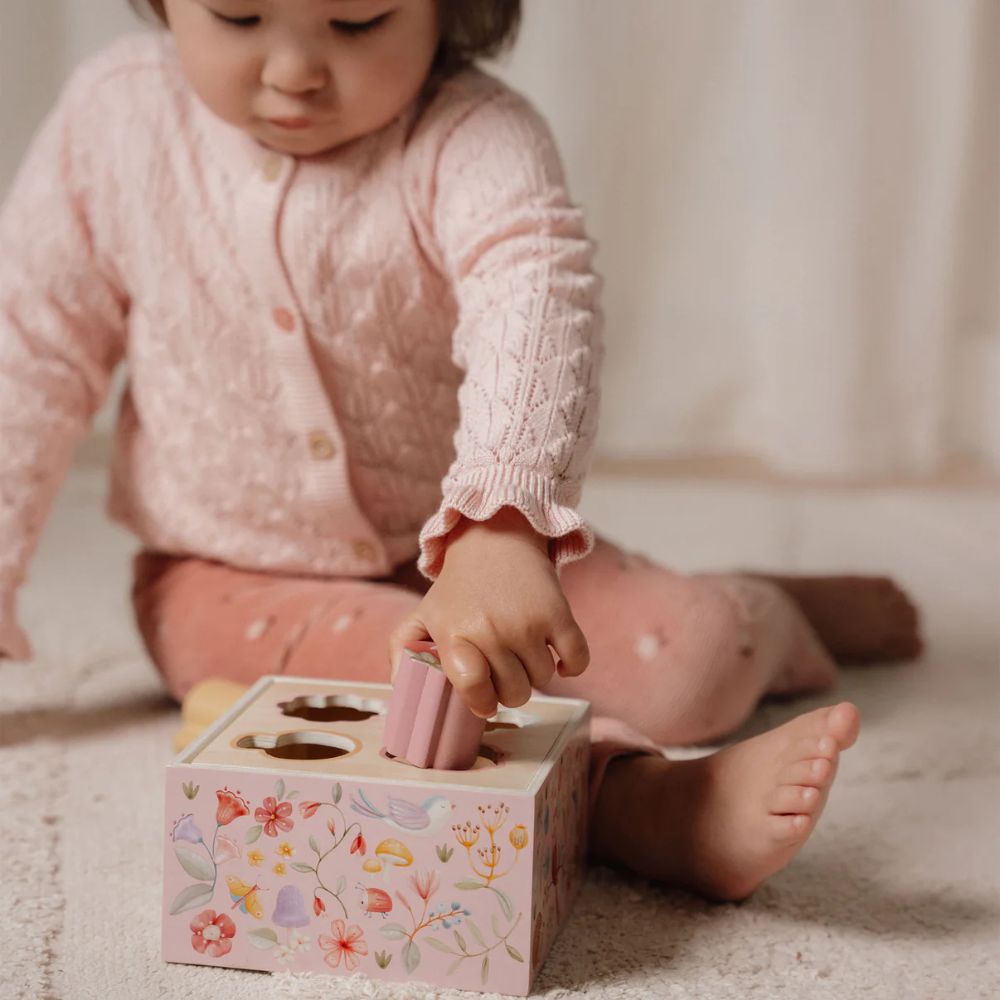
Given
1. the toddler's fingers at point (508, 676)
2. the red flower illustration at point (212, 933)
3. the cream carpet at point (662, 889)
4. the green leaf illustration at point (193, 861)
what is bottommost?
the cream carpet at point (662, 889)

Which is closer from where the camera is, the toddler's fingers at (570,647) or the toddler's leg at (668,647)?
the toddler's fingers at (570,647)

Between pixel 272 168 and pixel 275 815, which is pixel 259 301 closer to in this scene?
pixel 272 168

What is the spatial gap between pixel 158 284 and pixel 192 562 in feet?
0.66

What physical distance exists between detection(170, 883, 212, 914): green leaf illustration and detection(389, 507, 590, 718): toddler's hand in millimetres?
133

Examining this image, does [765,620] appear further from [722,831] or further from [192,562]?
[192,562]

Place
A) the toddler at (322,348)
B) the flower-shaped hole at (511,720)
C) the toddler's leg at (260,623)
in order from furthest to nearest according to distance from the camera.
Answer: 1. the toddler's leg at (260,623)
2. the toddler at (322,348)
3. the flower-shaped hole at (511,720)

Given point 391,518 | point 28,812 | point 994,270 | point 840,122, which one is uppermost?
point 840,122

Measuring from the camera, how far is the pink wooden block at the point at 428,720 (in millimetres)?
681

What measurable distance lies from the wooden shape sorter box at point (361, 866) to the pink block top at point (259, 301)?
0.93 ft

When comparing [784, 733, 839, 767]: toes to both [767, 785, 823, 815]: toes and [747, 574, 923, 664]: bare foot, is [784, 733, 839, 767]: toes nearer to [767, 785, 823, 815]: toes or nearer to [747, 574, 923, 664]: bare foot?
[767, 785, 823, 815]: toes

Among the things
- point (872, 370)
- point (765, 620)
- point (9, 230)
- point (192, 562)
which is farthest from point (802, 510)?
point (9, 230)

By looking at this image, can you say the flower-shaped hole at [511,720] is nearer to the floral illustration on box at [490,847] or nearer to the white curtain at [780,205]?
the floral illustration on box at [490,847]

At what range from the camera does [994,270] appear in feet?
5.78

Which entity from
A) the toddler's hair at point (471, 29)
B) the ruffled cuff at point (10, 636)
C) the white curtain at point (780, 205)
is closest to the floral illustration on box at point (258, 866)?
the ruffled cuff at point (10, 636)
